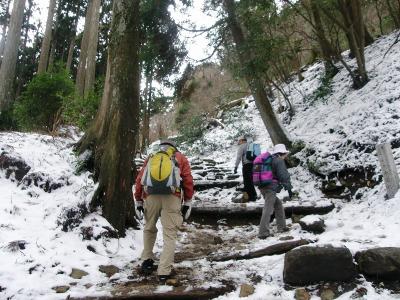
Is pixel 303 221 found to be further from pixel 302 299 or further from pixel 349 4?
pixel 349 4

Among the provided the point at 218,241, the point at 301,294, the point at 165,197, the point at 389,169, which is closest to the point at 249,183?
the point at 218,241

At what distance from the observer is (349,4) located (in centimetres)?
1174

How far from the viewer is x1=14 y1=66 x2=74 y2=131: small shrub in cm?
1171

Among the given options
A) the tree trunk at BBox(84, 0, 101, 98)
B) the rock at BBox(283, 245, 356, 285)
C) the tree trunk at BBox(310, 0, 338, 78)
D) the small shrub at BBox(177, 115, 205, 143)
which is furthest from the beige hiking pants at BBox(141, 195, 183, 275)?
the small shrub at BBox(177, 115, 205, 143)

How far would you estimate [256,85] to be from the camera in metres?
10.8

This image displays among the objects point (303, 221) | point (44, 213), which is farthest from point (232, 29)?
point (44, 213)

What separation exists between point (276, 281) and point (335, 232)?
1775 mm

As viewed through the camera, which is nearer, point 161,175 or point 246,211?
A: point 161,175


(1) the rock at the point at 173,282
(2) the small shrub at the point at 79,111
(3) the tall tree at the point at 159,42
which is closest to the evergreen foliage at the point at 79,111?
(2) the small shrub at the point at 79,111

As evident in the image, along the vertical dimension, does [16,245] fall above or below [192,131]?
below

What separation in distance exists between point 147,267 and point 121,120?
8.63ft

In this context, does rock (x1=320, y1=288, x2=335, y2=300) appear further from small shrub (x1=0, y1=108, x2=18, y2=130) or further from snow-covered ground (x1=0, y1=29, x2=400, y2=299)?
small shrub (x1=0, y1=108, x2=18, y2=130)

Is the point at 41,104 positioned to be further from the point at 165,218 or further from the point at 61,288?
the point at 61,288

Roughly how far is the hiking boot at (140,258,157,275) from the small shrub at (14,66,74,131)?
25.7 ft
